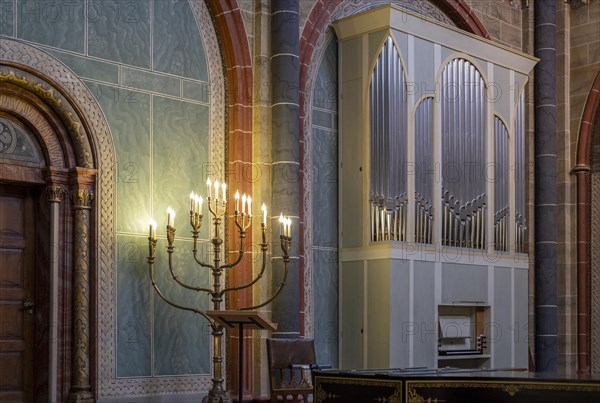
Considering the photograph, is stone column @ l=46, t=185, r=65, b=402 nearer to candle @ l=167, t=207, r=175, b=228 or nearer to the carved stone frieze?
the carved stone frieze

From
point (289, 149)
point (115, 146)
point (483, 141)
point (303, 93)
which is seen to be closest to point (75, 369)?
point (115, 146)

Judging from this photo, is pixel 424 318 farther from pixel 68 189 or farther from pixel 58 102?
pixel 58 102

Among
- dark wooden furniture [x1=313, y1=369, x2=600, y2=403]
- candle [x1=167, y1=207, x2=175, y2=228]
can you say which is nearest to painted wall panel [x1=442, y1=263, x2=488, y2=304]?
dark wooden furniture [x1=313, y1=369, x2=600, y2=403]

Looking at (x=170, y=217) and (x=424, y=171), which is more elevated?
(x=424, y=171)

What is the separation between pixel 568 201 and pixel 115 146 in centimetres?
611

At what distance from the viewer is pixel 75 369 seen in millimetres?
7672

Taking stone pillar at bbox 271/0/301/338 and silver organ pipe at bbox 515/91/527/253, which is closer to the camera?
stone pillar at bbox 271/0/301/338

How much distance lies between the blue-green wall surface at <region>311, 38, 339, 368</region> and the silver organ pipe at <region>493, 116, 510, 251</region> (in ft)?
6.06

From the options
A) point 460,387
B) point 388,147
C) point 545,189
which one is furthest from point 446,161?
point 460,387

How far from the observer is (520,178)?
11031mm

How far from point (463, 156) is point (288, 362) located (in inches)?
127

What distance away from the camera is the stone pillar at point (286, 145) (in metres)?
8.89

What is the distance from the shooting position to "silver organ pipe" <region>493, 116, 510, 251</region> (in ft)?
34.7

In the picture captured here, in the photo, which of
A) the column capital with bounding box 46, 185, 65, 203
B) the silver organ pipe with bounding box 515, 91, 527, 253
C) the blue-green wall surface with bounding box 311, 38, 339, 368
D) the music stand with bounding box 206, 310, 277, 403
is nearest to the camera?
the music stand with bounding box 206, 310, 277, 403
